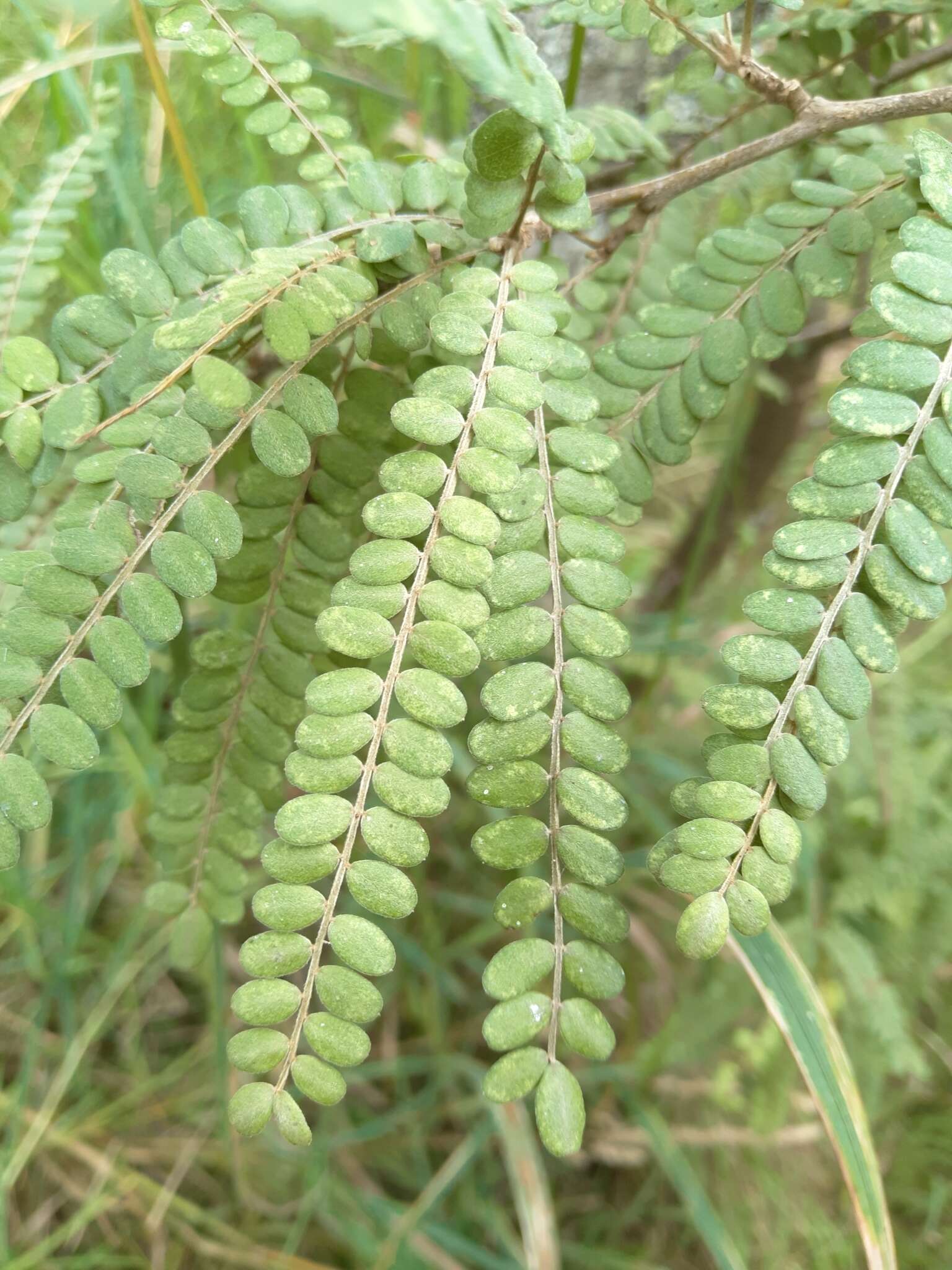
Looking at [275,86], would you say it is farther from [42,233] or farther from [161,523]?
[161,523]

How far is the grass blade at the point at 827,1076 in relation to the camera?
78 cm

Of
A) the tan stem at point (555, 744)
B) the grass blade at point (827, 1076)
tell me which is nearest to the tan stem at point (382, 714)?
the tan stem at point (555, 744)

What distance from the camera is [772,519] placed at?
1803mm

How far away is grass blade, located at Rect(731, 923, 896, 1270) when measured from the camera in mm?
783

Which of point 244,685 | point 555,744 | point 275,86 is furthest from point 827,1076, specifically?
point 275,86

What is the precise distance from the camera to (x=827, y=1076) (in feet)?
2.62

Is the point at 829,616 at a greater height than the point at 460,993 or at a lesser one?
greater

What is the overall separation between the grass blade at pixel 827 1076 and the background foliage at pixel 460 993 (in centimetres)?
30

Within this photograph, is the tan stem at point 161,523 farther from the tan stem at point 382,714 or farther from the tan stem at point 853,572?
the tan stem at point 853,572

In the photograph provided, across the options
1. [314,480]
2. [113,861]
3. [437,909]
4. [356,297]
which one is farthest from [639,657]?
[356,297]

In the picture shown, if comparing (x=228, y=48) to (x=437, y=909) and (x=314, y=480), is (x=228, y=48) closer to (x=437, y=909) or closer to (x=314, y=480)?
(x=314, y=480)

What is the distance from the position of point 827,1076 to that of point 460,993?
74 centimetres

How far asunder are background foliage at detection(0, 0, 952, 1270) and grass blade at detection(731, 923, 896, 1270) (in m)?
0.30

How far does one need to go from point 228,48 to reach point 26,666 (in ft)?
1.63
